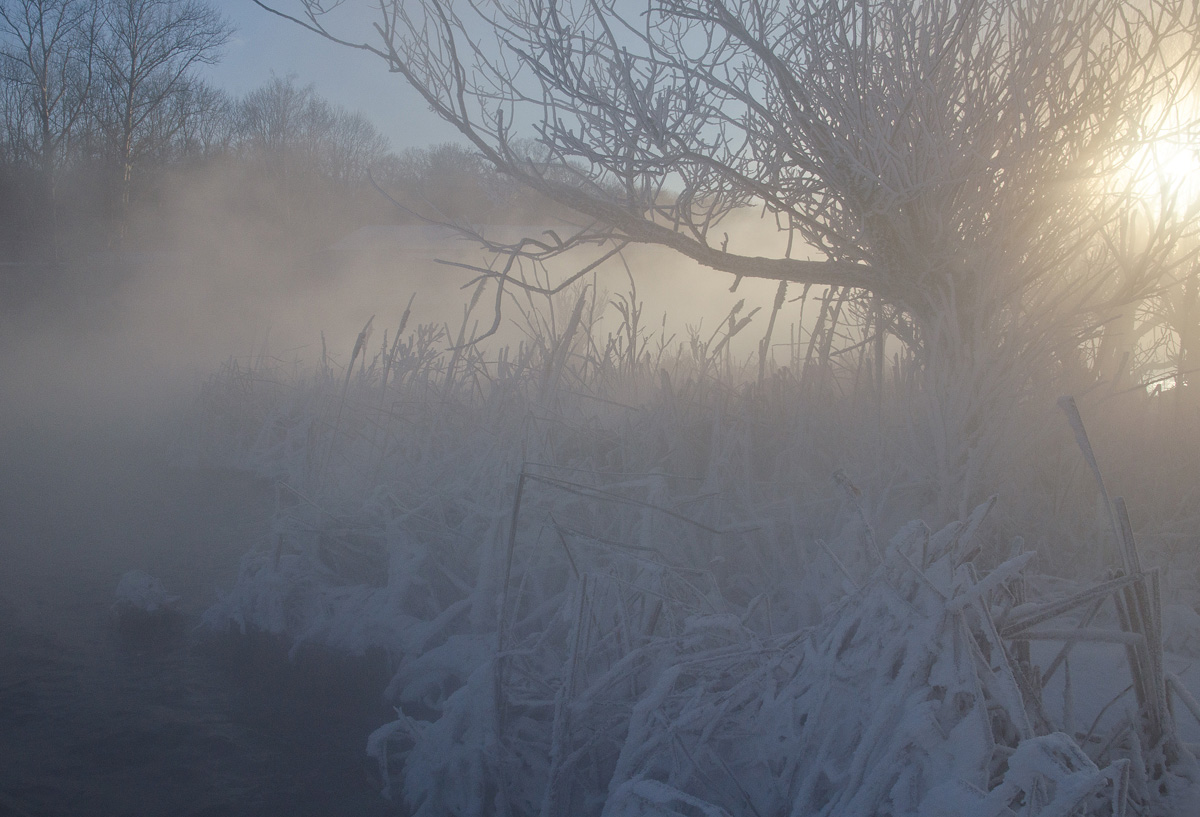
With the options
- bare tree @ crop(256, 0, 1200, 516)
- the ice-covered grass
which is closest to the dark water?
the ice-covered grass

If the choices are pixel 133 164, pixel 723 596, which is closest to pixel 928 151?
pixel 723 596

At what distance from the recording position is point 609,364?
18.3 ft

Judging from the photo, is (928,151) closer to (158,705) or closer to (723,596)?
(723,596)

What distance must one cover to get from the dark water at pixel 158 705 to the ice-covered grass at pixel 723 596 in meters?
0.22

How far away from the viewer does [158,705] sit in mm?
3338

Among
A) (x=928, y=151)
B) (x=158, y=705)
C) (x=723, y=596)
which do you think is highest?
(x=928, y=151)

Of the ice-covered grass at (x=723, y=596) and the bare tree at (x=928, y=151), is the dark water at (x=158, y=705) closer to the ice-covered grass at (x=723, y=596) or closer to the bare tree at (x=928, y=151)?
the ice-covered grass at (x=723, y=596)

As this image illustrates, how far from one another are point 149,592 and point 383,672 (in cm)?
158

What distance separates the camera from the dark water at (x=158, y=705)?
2744mm

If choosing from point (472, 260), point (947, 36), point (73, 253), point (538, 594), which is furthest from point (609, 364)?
point (73, 253)

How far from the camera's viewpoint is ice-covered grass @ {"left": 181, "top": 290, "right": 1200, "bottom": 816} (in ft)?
5.48

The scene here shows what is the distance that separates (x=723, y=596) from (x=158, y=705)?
97.2 inches

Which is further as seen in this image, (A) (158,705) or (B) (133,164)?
(B) (133,164)

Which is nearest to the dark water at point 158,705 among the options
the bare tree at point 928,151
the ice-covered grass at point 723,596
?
the ice-covered grass at point 723,596
